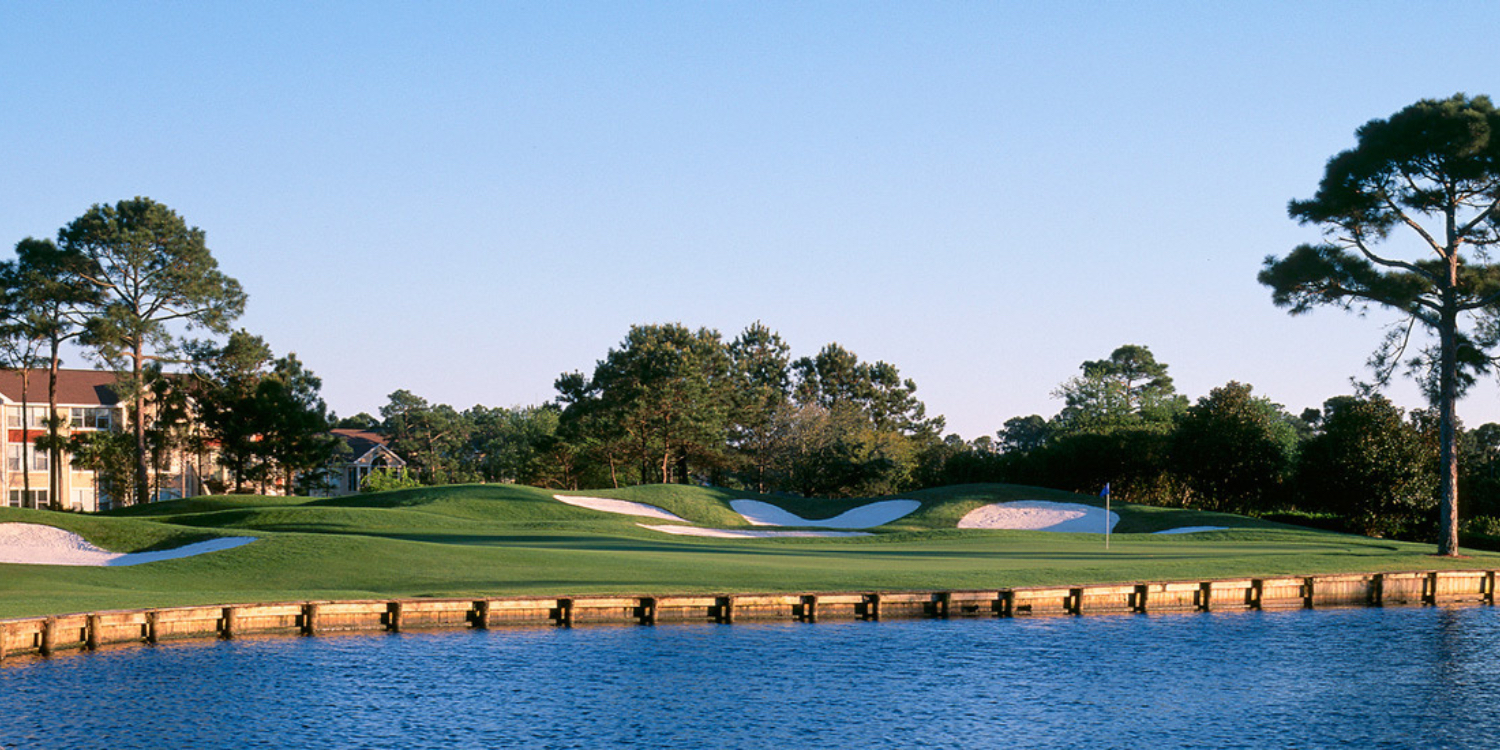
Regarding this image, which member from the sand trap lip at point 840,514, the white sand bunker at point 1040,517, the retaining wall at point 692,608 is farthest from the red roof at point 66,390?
the retaining wall at point 692,608

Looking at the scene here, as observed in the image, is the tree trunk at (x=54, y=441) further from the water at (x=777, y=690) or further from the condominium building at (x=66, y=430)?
the water at (x=777, y=690)

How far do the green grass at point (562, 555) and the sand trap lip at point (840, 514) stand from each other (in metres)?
1.59

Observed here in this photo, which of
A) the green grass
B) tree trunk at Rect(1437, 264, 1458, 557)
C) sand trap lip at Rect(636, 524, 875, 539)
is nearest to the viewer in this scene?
the green grass

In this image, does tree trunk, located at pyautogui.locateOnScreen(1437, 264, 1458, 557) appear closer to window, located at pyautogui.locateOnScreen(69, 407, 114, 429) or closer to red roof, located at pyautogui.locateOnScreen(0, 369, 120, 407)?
red roof, located at pyautogui.locateOnScreen(0, 369, 120, 407)

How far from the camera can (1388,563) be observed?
114 feet

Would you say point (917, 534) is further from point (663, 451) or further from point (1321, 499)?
point (663, 451)

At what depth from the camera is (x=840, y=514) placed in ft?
185

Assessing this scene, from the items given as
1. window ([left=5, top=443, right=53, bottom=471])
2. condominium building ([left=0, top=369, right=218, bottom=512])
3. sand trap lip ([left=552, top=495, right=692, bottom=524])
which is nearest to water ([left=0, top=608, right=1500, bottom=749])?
sand trap lip ([left=552, top=495, right=692, bottom=524])

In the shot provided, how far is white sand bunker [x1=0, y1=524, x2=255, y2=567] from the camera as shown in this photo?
30.6 m

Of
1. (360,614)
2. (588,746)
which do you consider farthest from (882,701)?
(360,614)

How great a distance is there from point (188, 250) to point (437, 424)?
5193 centimetres

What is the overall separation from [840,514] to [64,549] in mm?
32361

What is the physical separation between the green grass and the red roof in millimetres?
34131

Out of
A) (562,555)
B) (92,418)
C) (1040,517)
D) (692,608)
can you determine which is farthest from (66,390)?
(692,608)
